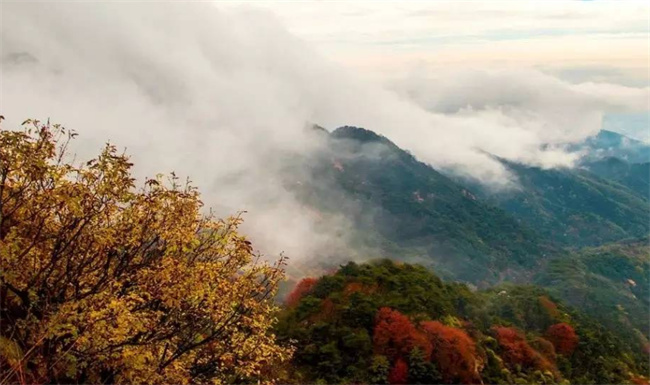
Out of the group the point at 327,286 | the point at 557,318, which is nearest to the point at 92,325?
the point at 327,286

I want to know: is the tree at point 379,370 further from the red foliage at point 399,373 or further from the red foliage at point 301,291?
the red foliage at point 301,291

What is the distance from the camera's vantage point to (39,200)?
11477 millimetres

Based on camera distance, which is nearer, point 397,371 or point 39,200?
point 39,200

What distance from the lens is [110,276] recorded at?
41.8 feet

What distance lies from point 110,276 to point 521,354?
6581cm

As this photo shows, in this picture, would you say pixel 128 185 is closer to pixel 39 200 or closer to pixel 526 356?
pixel 39 200

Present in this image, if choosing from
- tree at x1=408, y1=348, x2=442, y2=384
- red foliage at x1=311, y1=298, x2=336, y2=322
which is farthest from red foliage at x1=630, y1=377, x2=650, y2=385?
red foliage at x1=311, y1=298, x2=336, y2=322

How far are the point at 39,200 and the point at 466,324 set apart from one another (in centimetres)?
6792

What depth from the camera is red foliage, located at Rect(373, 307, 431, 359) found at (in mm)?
55469

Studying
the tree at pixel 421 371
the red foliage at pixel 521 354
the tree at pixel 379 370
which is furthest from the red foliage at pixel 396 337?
the red foliage at pixel 521 354

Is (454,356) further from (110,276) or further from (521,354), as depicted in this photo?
(110,276)

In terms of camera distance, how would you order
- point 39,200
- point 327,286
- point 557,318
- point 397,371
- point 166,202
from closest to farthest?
point 39,200
point 166,202
point 397,371
point 327,286
point 557,318

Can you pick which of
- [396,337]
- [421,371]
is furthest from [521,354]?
[421,371]

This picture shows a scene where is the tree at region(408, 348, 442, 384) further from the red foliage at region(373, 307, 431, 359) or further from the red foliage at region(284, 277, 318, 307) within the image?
the red foliage at region(284, 277, 318, 307)
